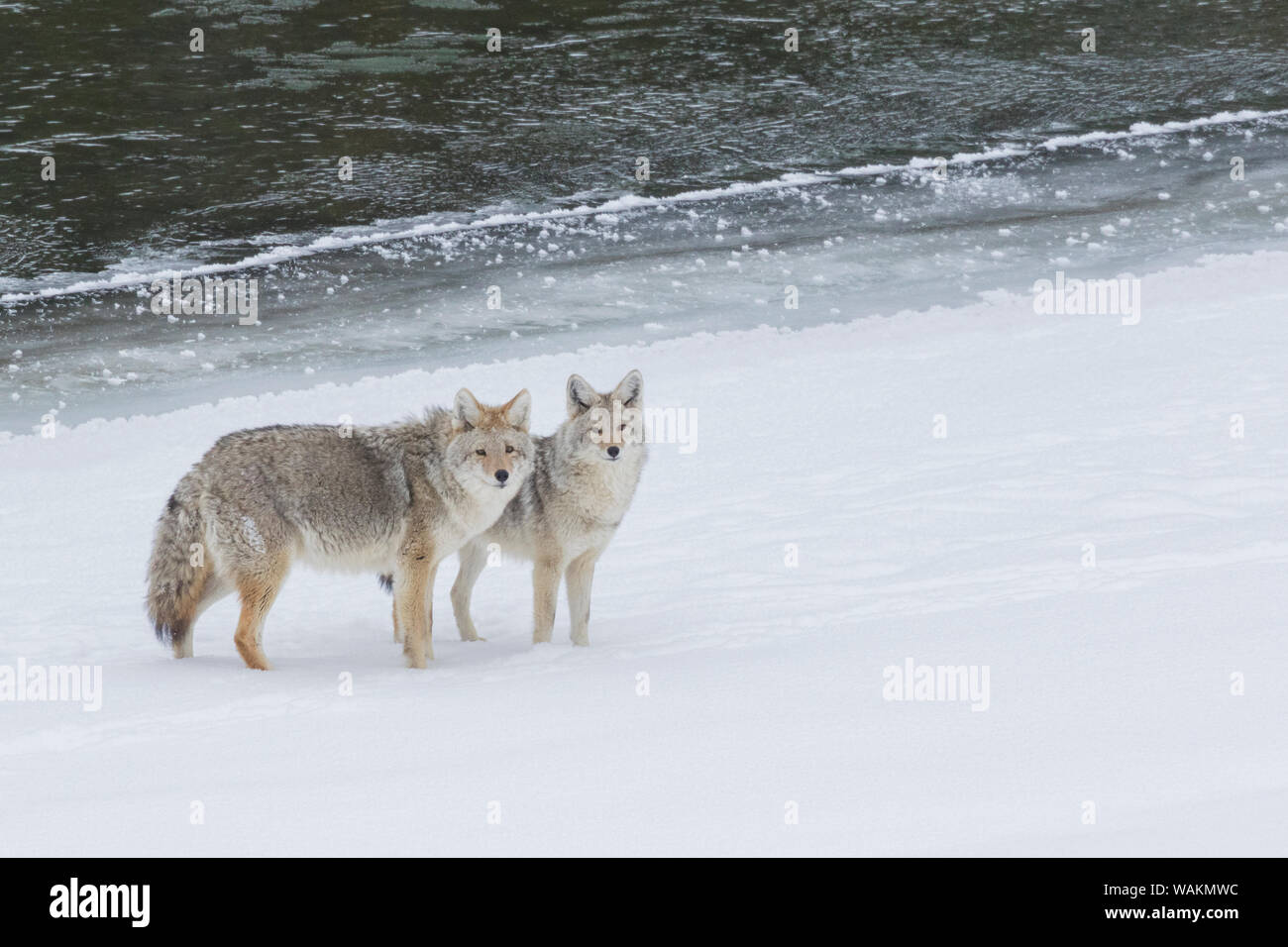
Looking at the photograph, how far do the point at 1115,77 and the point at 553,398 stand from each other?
13795mm

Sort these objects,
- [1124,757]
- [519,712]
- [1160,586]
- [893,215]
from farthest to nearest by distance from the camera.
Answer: [893,215], [1160,586], [519,712], [1124,757]

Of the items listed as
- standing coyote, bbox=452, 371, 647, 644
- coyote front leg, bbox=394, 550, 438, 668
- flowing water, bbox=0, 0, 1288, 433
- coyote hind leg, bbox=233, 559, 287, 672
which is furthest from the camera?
flowing water, bbox=0, 0, 1288, 433

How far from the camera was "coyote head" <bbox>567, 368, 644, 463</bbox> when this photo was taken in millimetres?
6867

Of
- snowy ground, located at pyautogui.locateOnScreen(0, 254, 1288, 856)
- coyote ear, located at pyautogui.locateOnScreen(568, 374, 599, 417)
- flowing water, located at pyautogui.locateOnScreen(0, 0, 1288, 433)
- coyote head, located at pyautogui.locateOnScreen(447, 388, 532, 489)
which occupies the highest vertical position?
flowing water, located at pyautogui.locateOnScreen(0, 0, 1288, 433)

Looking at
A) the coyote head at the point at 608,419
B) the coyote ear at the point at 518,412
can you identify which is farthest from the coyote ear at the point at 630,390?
the coyote ear at the point at 518,412

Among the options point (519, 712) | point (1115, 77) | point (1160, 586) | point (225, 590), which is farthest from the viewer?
point (1115, 77)

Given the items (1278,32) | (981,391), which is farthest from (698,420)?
(1278,32)

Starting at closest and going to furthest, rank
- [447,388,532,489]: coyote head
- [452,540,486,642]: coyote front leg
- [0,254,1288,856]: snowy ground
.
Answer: [0,254,1288,856]: snowy ground → [447,388,532,489]: coyote head → [452,540,486,642]: coyote front leg

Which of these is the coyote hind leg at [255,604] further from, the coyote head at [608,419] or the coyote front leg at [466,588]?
the coyote head at [608,419]

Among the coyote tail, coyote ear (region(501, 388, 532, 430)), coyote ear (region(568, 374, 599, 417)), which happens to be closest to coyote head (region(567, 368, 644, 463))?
coyote ear (region(568, 374, 599, 417))

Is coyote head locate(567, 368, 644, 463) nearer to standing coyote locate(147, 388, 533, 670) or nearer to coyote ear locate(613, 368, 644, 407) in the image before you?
coyote ear locate(613, 368, 644, 407)

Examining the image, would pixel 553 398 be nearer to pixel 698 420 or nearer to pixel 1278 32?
pixel 698 420

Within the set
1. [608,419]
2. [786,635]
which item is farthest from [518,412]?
[786,635]

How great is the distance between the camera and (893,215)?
15.8 meters
